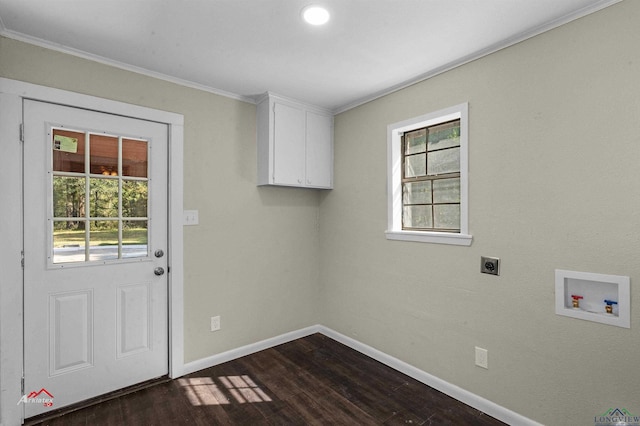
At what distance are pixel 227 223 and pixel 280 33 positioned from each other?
1643mm

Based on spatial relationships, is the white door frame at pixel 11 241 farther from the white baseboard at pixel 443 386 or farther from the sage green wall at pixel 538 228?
the sage green wall at pixel 538 228

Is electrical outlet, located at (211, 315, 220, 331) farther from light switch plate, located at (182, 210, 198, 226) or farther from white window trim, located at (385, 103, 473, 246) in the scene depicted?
white window trim, located at (385, 103, 473, 246)

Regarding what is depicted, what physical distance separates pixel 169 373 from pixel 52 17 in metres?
2.56

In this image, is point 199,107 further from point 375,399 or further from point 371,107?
point 375,399

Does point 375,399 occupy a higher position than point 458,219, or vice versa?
point 458,219

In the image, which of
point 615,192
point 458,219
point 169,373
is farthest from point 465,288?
point 169,373

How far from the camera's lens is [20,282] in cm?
199

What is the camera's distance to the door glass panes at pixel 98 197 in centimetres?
214

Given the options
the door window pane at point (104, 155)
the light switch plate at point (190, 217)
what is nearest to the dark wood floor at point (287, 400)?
the light switch plate at point (190, 217)

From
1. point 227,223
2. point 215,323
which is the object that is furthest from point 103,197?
point 215,323

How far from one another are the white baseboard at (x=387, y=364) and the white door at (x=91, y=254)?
19.0 inches

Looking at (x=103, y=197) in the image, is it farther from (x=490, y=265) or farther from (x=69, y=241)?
(x=490, y=265)

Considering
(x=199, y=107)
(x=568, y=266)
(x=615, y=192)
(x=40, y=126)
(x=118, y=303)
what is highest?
(x=199, y=107)

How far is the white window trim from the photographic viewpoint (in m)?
2.28
